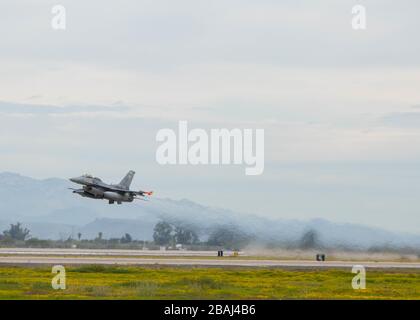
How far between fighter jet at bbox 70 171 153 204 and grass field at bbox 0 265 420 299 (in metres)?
37.5

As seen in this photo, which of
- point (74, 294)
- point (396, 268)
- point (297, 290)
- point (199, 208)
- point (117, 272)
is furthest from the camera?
point (199, 208)

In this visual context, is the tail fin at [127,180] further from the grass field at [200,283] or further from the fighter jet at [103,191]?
the grass field at [200,283]

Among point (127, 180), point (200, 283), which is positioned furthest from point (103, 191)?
point (200, 283)

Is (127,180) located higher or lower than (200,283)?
higher

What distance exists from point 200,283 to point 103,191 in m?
57.3

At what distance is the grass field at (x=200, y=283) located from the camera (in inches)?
2279

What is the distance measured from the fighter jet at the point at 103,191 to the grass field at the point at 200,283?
3751 cm

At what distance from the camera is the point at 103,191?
120m

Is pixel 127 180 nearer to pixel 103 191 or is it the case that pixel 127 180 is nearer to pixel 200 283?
pixel 103 191

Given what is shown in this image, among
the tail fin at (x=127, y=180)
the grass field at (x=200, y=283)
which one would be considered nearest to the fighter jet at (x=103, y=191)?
the tail fin at (x=127, y=180)

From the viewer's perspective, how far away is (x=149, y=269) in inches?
3150
